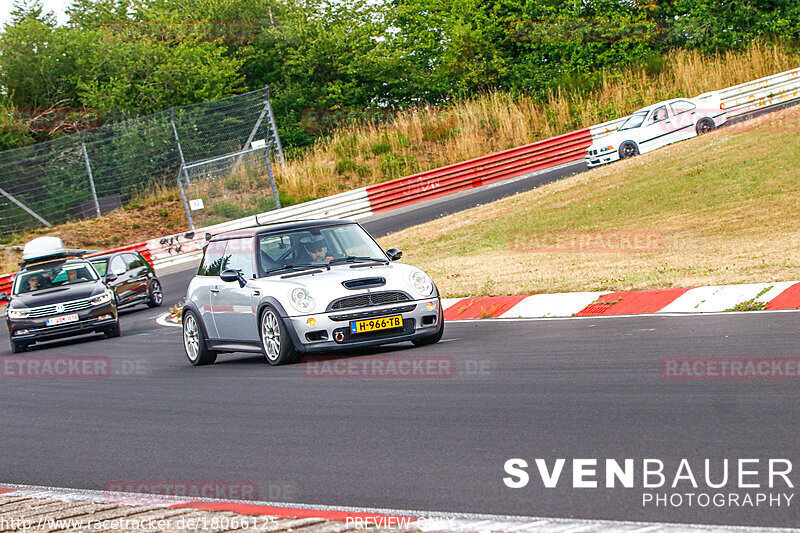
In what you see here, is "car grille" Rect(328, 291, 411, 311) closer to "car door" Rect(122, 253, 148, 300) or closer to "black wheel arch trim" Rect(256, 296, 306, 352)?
"black wheel arch trim" Rect(256, 296, 306, 352)

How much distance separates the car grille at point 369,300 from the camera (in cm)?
1097

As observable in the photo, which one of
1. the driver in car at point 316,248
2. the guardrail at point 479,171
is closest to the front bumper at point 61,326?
the driver in car at point 316,248

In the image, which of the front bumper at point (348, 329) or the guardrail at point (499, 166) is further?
the guardrail at point (499, 166)

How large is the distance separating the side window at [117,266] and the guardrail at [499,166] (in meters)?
9.96

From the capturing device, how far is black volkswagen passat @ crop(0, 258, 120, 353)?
18.2 m

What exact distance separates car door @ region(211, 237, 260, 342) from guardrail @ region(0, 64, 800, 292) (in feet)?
70.0

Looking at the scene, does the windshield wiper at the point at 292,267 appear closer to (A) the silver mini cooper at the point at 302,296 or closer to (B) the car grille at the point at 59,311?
(A) the silver mini cooper at the point at 302,296

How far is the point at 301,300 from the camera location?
35.8ft

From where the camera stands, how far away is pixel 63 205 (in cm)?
3212

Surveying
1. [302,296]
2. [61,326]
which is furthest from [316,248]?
[61,326]

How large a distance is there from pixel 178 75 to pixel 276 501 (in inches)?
1747

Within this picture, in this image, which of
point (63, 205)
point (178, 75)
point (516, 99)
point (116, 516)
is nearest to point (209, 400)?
point (116, 516)

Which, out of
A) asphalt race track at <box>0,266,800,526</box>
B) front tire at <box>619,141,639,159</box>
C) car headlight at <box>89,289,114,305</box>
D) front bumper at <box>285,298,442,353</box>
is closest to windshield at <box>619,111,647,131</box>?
front tire at <box>619,141,639,159</box>

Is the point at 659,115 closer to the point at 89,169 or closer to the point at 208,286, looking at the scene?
the point at 89,169
